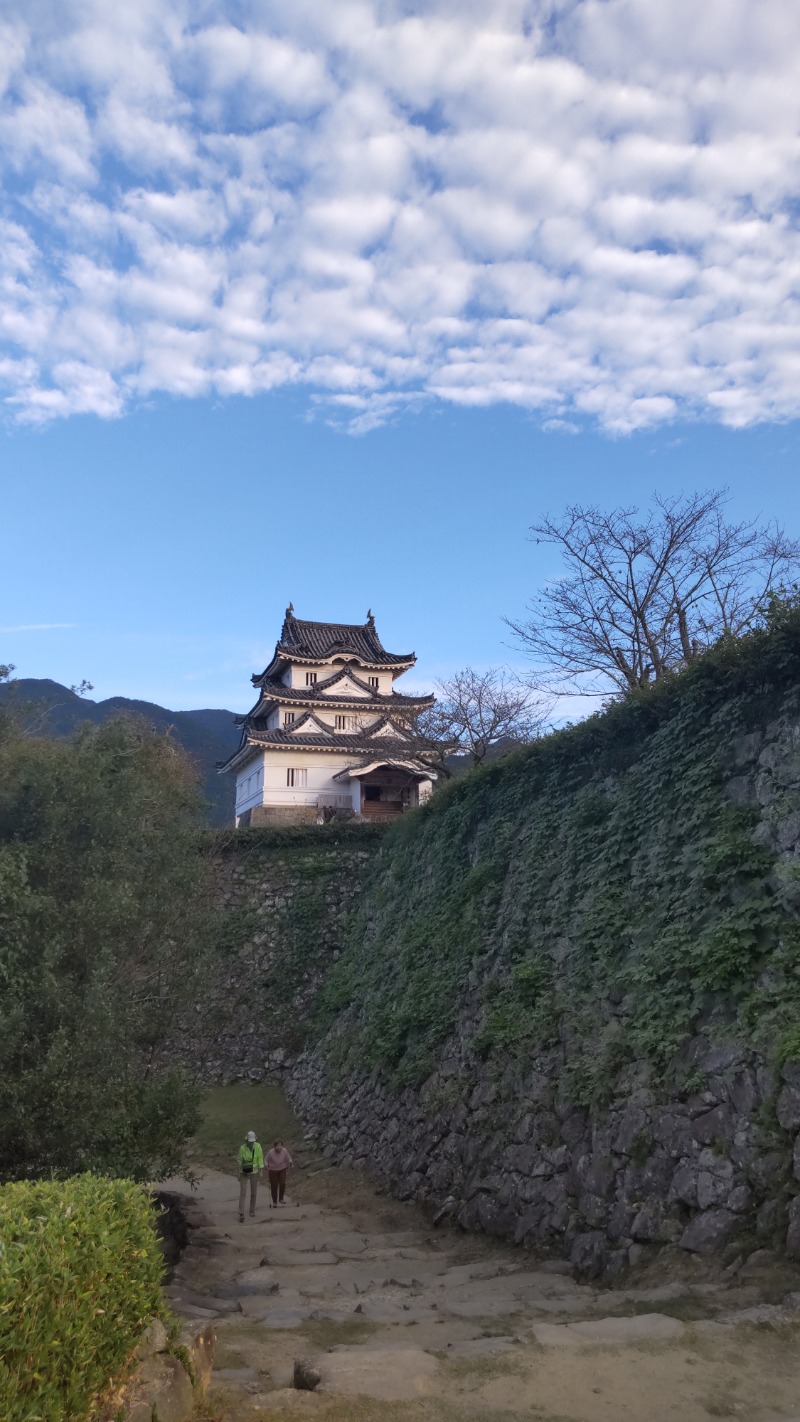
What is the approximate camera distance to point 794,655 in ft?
32.9

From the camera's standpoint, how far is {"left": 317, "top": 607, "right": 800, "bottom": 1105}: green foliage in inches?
343

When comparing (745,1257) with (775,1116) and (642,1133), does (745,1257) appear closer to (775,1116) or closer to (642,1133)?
(775,1116)

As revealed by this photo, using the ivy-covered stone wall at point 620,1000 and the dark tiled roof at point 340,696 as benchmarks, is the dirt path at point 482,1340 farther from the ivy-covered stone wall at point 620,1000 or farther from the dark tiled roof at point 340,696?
the dark tiled roof at point 340,696

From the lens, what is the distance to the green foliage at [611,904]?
872 cm

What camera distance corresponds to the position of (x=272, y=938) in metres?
24.1

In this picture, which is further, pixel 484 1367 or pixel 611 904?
pixel 611 904

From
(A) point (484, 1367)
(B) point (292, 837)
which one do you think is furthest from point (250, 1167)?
(B) point (292, 837)

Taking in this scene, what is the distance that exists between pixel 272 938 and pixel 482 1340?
1850cm

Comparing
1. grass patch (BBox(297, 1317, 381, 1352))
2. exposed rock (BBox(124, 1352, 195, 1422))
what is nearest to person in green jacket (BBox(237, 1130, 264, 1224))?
grass patch (BBox(297, 1317, 381, 1352))

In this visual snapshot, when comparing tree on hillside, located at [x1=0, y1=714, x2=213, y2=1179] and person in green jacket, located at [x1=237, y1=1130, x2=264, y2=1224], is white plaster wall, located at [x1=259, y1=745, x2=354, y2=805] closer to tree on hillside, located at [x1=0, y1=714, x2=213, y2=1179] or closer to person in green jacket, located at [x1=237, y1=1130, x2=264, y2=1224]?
tree on hillside, located at [x1=0, y1=714, x2=213, y2=1179]

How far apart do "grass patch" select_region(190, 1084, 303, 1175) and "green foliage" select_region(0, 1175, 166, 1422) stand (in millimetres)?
12310

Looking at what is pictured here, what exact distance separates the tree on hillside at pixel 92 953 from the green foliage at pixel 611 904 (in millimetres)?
4248

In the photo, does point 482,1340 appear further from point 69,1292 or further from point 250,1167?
point 250,1167

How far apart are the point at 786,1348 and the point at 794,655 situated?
6.68 m
